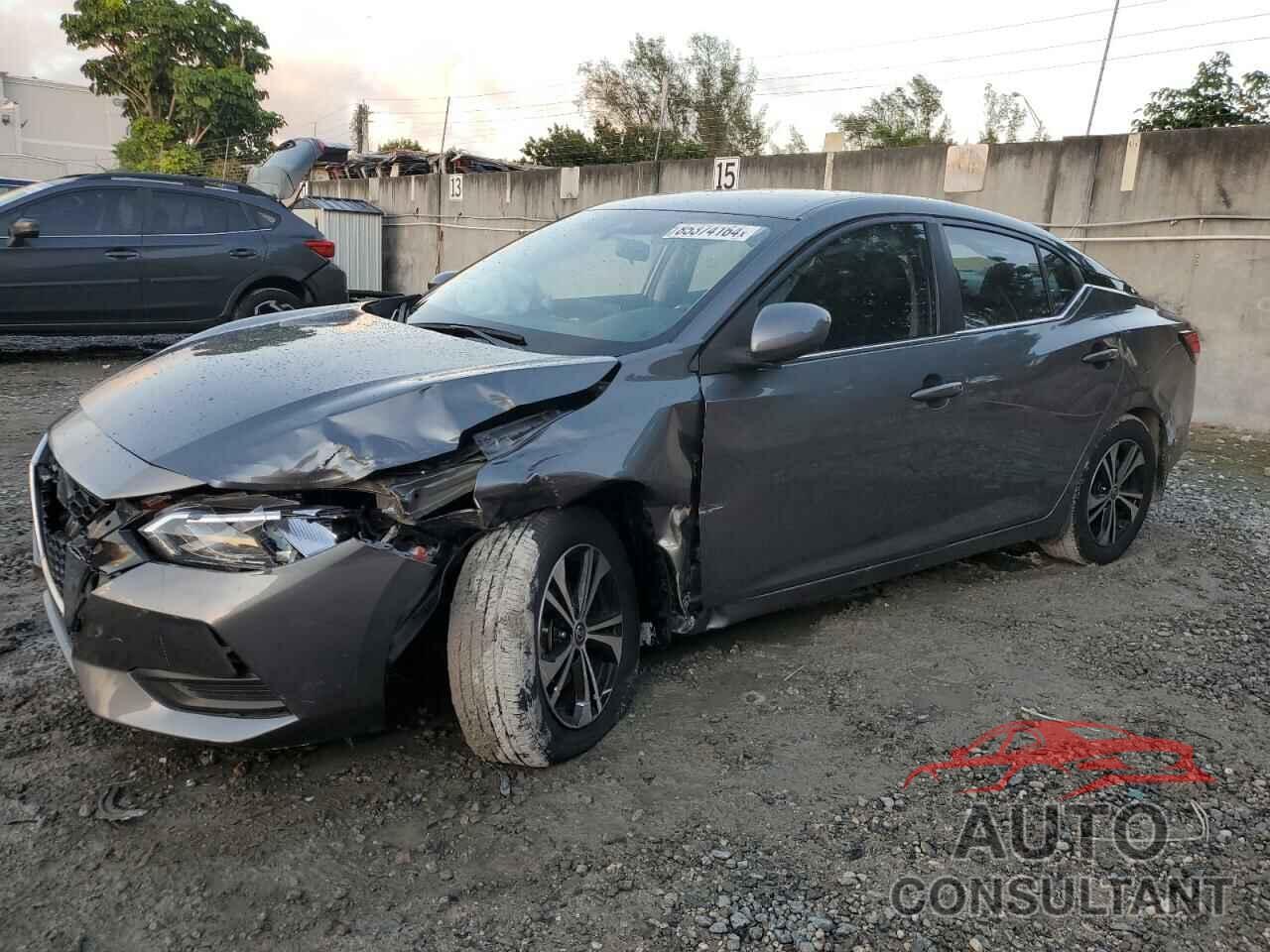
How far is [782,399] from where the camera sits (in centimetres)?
324

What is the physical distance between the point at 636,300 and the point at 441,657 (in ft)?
4.38

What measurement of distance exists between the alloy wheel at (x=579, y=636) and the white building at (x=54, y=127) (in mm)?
58829

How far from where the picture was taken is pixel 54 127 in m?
58.1

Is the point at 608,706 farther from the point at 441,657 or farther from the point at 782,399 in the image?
the point at 782,399

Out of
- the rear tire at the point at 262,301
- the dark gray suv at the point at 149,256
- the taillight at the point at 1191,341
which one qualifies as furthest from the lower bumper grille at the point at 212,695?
the rear tire at the point at 262,301

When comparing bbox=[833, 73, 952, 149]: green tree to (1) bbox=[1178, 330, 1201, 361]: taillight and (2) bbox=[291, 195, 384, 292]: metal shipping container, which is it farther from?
(1) bbox=[1178, 330, 1201, 361]: taillight

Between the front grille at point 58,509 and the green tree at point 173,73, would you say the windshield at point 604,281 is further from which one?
the green tree at point 173,73

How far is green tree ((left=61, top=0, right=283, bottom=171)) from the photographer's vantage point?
4147 centimetres

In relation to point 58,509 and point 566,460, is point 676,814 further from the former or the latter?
point 58,509

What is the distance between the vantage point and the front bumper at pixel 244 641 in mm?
2285

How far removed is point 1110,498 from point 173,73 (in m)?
46.0

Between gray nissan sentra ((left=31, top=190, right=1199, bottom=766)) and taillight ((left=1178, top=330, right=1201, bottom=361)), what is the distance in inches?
31.3

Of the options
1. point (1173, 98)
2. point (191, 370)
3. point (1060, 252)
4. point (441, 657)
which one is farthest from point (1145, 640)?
point (1173, 98)

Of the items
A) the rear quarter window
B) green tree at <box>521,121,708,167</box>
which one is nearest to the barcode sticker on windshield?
the rear quarter window
